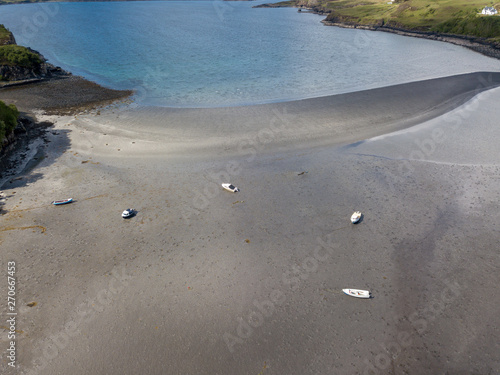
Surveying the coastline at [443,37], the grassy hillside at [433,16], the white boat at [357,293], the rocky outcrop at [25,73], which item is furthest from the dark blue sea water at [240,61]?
the white boat at [357,293]

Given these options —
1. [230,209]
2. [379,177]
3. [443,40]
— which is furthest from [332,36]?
[230,209]

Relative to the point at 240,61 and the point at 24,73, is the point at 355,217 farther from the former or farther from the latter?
the point at 24,73

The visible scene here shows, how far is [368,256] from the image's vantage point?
18453 mm

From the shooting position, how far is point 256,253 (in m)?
18.8

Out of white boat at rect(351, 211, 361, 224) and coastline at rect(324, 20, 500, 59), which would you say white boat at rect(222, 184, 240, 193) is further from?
coastline at rect(324, 20, 500, 59)

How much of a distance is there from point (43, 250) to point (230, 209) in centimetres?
1268

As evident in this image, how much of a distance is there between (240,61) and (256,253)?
60.5 metres

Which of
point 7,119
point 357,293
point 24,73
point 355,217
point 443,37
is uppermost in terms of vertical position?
point 443,37

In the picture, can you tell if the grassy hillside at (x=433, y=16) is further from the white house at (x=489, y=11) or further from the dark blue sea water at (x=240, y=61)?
the dark blue sea water at (x=240, y=61)

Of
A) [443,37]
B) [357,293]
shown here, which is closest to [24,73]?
[357,293]

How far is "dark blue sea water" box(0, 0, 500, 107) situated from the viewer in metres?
50.2

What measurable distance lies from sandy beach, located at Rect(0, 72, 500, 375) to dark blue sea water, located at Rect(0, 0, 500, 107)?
61.9 feet

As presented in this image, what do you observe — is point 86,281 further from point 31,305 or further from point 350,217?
point 350,217

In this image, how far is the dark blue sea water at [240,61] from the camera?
50.2m
